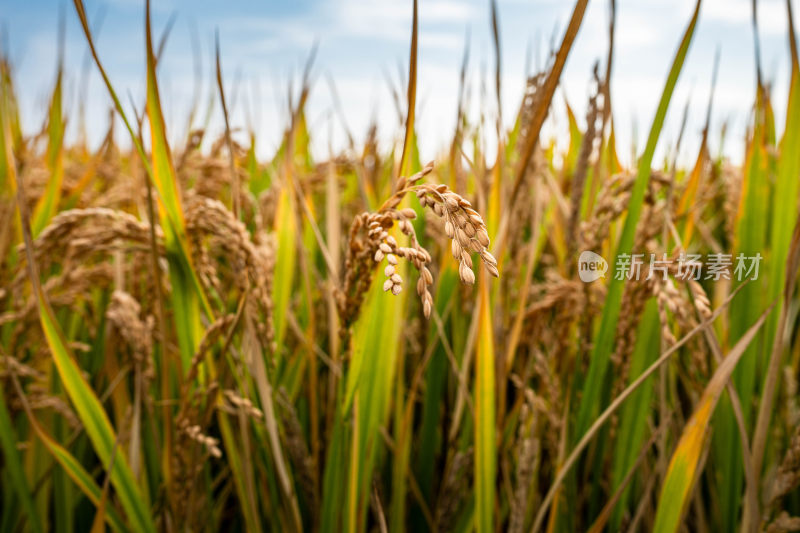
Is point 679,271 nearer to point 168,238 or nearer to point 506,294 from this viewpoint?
point 506,294

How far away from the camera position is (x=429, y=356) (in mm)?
1085

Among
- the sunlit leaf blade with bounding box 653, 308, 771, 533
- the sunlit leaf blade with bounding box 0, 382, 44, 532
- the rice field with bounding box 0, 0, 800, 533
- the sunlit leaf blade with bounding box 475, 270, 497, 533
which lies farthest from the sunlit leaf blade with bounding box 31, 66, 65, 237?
the sunlit leaf blade with bounding box 653, 308, 771, 533

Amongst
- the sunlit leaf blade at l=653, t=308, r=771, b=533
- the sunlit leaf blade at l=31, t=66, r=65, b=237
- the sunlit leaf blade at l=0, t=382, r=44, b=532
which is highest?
the sunlit leaf blade at l=31, t=66, r=65, b=237

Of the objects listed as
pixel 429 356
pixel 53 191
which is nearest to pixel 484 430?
pixel 429 356

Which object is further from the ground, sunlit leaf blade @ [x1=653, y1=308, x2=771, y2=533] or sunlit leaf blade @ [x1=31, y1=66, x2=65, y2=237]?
sunlit leaf blade @ [x1=31, y1=66, x2=65, y2=237]

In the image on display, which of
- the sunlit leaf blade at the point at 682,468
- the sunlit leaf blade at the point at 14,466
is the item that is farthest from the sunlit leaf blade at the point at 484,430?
the sunlit leaf blade at the point at 14,466

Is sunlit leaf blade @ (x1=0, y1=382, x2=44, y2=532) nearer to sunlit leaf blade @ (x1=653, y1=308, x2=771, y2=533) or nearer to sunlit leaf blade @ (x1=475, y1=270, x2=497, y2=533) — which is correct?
sunlit leaf blade @ (x1=475, y1=270, x2=497, y2=533)

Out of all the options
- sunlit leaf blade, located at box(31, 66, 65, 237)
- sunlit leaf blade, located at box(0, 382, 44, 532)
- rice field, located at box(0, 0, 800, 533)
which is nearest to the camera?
rice field, located at box(0, 0, 800, 533)

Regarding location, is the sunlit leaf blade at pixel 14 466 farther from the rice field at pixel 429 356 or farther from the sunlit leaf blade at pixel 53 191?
the sunlit leaf blade at pixel 53 191

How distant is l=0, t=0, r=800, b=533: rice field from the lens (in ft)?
2.63

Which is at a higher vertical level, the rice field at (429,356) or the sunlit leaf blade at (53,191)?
the sunlit leaf blade at (53,191)

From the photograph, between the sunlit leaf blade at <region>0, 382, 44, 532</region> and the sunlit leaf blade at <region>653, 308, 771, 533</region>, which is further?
the sunlit leaf blade at <region>0, 382, 44, 532</region>

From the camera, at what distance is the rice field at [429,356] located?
80cm

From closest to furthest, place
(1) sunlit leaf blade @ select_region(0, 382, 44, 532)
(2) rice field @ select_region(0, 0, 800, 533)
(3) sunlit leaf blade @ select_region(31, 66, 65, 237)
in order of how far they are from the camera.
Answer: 1. (2) rice field @ select_region(0, 0, 800, 533)
2. (1) sunlit leaf blade @ select_region(0, 382, 44, 532)
3. (3) sunlit leaf blade @ select_region(31, 66, 65, 237)
